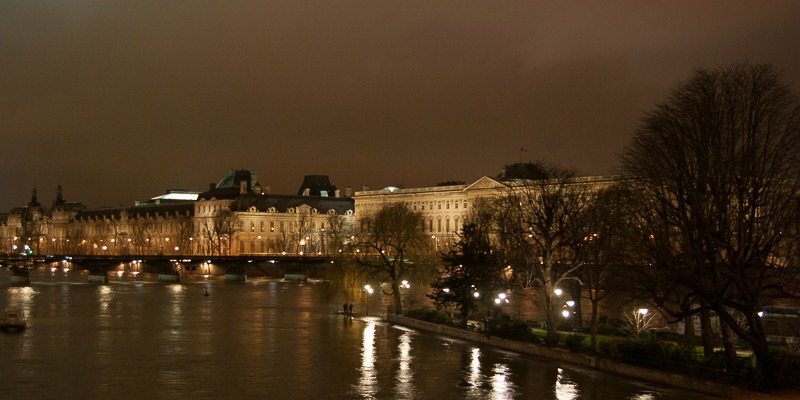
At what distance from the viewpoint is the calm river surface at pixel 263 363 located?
1313 inches

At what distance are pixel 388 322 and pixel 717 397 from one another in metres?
29.6

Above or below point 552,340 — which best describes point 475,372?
below

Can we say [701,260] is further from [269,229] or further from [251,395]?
[269,229]

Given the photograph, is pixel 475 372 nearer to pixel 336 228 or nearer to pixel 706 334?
pixel 706 334

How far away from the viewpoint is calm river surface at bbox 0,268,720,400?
33.3 metres

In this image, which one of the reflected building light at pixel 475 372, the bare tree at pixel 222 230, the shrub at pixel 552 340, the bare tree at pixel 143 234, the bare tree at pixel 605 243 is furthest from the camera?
the bare tree at pixel 143 234

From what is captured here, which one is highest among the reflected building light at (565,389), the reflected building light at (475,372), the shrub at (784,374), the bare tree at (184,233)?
the bare tree at (184,233)

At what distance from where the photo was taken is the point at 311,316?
64312mm

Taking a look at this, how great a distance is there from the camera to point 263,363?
4044 cm

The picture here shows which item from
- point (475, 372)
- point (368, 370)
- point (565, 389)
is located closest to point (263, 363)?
point (368, 370)

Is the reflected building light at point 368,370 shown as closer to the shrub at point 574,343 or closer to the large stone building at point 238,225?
the shrub at point 574,343

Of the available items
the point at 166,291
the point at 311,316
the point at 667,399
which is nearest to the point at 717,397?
the point at 667,399

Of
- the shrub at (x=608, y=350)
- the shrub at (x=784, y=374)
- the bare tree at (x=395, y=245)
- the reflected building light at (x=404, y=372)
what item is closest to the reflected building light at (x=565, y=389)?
the shrub at (x=608, y=350)

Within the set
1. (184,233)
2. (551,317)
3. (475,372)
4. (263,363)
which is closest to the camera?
(475,372)
